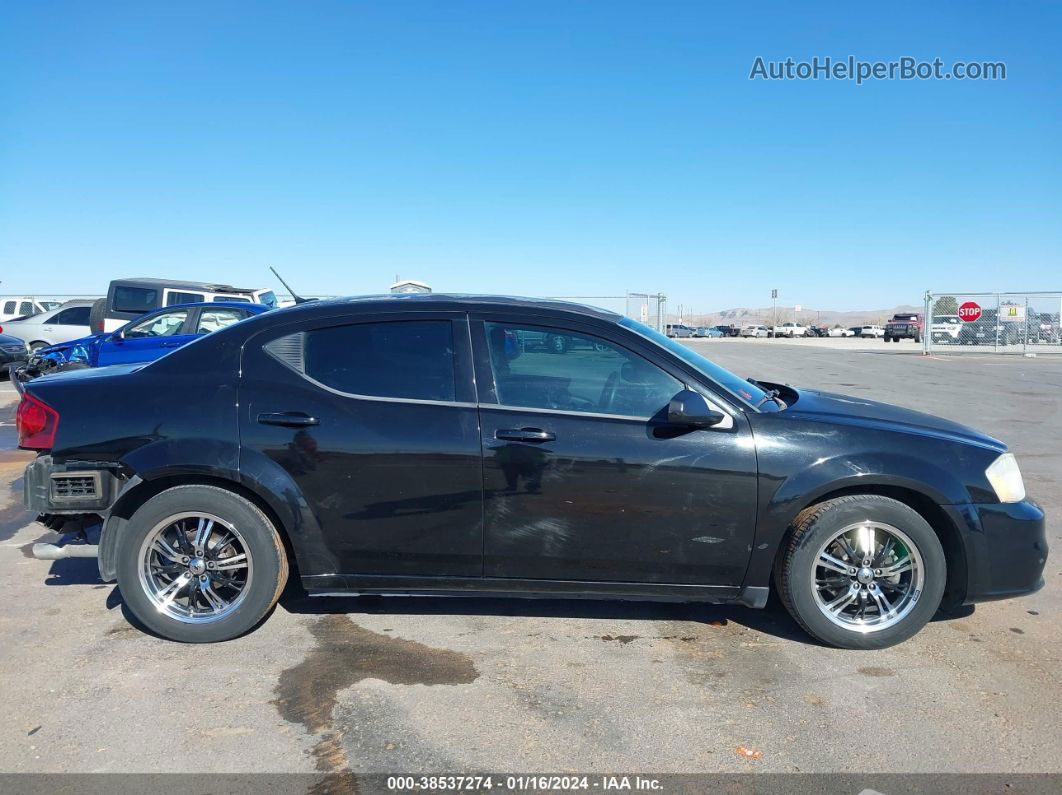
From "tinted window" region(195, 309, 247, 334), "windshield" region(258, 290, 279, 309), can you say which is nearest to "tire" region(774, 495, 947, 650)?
"tinted window" region(195, 309, 247, 334)

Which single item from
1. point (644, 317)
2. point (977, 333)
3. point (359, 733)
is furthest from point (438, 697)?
point (977, 333)

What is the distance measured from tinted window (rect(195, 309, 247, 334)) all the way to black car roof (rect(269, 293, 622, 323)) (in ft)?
32.0

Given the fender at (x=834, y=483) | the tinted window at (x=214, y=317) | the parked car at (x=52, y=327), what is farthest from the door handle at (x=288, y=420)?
the parked car at (x=52, y=327)

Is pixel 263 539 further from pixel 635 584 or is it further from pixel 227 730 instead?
pixel 635 584

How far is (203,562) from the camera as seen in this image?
153 inches

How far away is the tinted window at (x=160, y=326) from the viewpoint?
12238mm

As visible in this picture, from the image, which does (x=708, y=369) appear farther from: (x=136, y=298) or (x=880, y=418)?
(x=136, y=298)

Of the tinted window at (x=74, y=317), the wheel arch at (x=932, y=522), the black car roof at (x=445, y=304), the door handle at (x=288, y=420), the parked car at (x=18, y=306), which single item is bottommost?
the wheel arch at (x=932, y=522)

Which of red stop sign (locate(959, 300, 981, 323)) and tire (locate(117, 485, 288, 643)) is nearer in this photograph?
tire (locate(117, 485, 288, 643))

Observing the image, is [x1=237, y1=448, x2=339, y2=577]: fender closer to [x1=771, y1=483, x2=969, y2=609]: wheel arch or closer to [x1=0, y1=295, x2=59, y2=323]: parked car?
[x1=771, y1=483, x2=969, y2=609]: wheel arch

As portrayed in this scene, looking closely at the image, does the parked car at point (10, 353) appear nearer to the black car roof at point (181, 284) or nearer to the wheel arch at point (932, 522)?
the black car roof at point (181, 284)

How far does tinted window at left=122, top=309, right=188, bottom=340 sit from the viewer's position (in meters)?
12.2

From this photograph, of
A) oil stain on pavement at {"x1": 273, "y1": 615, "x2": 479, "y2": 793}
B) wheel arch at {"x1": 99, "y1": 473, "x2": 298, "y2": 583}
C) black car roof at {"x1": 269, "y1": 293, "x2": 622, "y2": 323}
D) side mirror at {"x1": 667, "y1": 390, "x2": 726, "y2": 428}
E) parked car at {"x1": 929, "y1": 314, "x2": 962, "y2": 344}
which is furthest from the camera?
parked car at {"x1": 929, "y1": 314, "x2": 962, "y2": 344}

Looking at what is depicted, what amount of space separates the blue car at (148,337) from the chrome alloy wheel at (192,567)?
8.70m
